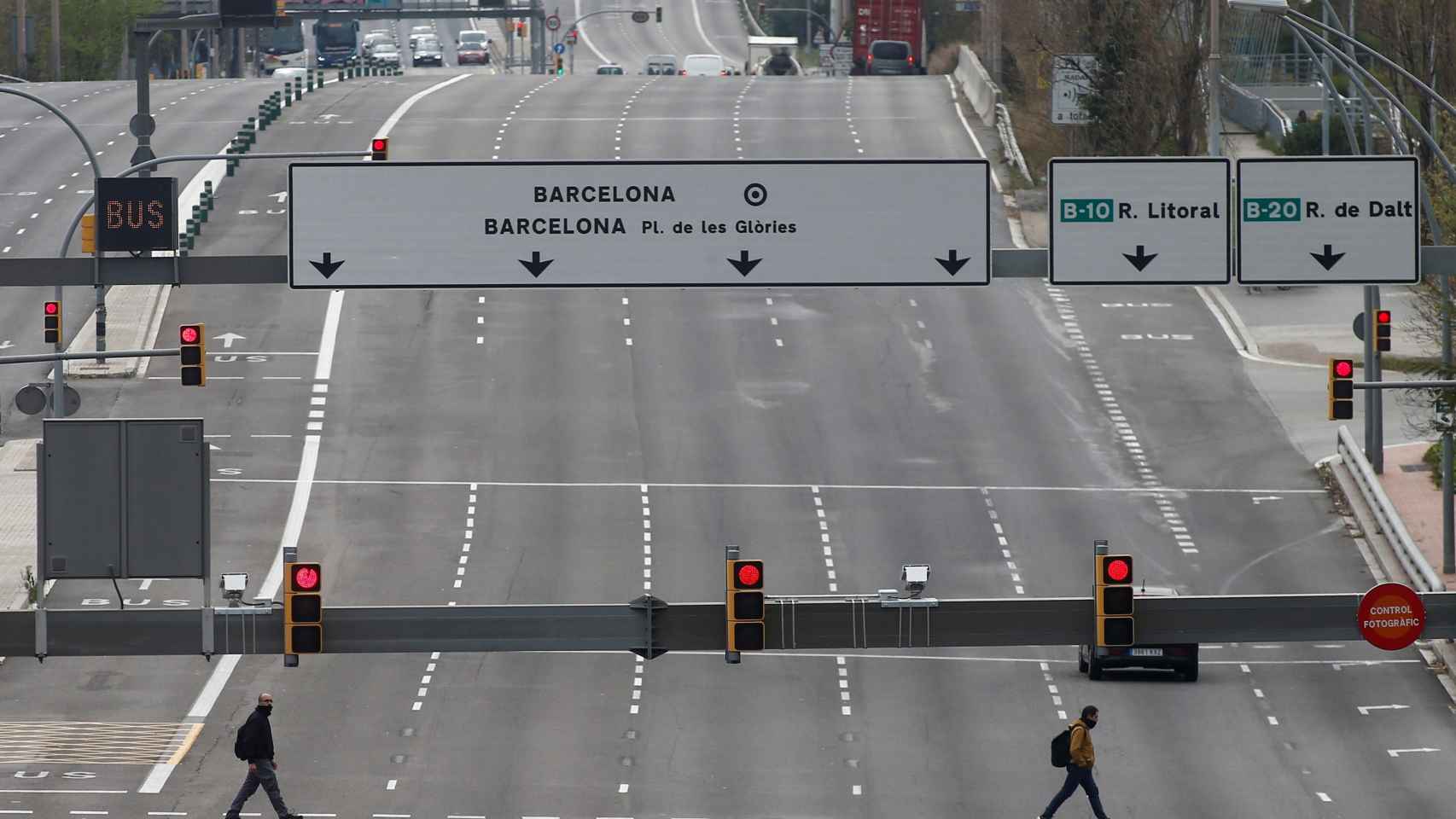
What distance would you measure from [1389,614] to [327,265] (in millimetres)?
10345

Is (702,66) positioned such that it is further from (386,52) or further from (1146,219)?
(1146,219)

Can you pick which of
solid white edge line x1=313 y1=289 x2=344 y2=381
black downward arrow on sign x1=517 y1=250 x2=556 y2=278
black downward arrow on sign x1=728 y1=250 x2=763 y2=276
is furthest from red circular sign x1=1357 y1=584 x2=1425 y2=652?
solid white edge line x1=313 y1=289 x2=344 y2=381

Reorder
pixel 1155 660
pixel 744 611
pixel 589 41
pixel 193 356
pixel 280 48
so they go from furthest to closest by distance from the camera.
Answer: pixel 589 41, pixel 280 48, pixel 1155 660, pixel 193 356, pixel 744 611

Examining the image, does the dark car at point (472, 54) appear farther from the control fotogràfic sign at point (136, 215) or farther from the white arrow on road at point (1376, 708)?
the control fotogràfic sign at point (136, 215)

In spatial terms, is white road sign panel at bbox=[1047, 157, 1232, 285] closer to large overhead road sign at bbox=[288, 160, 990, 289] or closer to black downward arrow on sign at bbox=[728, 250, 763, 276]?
large overhead road sign at bbox=[288, 160, 990, 289]

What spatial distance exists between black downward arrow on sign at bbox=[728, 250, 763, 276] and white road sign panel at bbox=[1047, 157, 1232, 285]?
8.81 feet

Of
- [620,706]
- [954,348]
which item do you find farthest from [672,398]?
[620,706]

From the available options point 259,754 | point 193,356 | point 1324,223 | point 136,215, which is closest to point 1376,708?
point 1324,223

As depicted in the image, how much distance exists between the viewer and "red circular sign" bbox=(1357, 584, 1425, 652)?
20688 mm

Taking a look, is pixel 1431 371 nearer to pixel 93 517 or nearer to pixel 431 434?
pixel 431 434

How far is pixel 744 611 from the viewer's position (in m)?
21.1

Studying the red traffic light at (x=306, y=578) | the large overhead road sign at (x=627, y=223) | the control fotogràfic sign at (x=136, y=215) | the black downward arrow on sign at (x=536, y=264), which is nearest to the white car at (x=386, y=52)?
the control fotogràfic sign at (x=136, y=215)

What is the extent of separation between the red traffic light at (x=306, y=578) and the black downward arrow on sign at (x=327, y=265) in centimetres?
305

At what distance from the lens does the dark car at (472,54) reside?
15112cm
